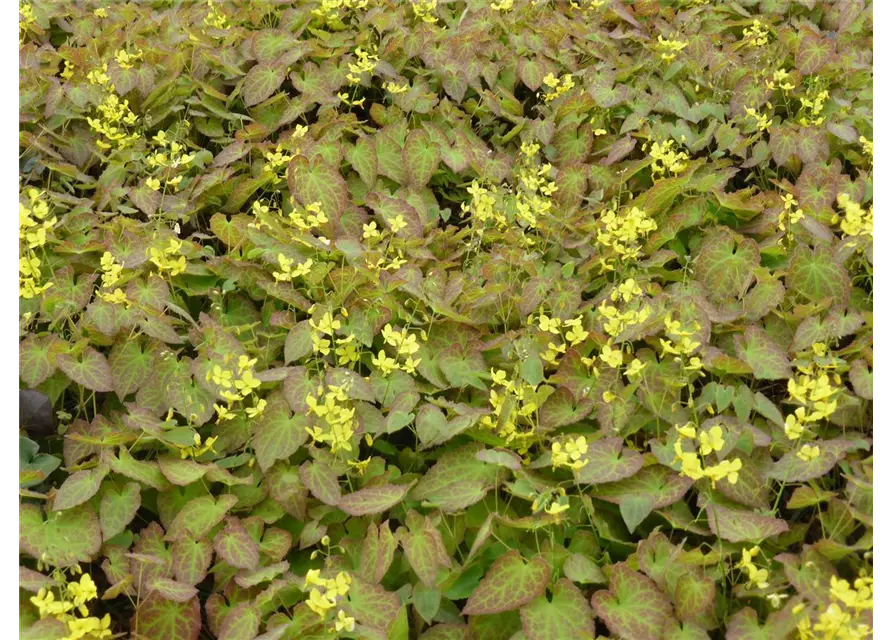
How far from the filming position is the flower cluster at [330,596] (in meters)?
1.59

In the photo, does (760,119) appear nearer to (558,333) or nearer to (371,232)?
(558,333)

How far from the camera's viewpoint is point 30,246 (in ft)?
7.39

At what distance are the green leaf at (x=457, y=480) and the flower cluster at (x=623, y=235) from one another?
0.72m

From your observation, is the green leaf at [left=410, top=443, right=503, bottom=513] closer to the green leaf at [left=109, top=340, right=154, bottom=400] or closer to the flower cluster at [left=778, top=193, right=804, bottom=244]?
the green leaf at [left=109, top=340, right=154, bottom=400]

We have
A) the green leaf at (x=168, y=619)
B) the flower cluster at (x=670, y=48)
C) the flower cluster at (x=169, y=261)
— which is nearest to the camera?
the green leaf at (x=168, y=619)

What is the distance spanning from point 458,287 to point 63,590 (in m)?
1.14

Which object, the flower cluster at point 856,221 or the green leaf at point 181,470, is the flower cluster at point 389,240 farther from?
the flower cluster at point 856,221

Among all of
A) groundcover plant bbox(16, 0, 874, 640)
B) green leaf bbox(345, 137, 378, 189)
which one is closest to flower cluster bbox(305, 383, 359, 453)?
groundcover plant bbox(16, 0, 874, 640)

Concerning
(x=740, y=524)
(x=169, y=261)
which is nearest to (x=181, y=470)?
(x=169, y=261)

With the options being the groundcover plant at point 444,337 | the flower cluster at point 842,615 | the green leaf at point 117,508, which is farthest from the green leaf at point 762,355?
the green leaf at point 117,508

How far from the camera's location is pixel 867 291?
7.30ft

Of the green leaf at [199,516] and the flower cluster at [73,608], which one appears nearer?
the flower cluster at [73,608]

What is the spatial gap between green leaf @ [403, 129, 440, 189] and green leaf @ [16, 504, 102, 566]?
139 cm
